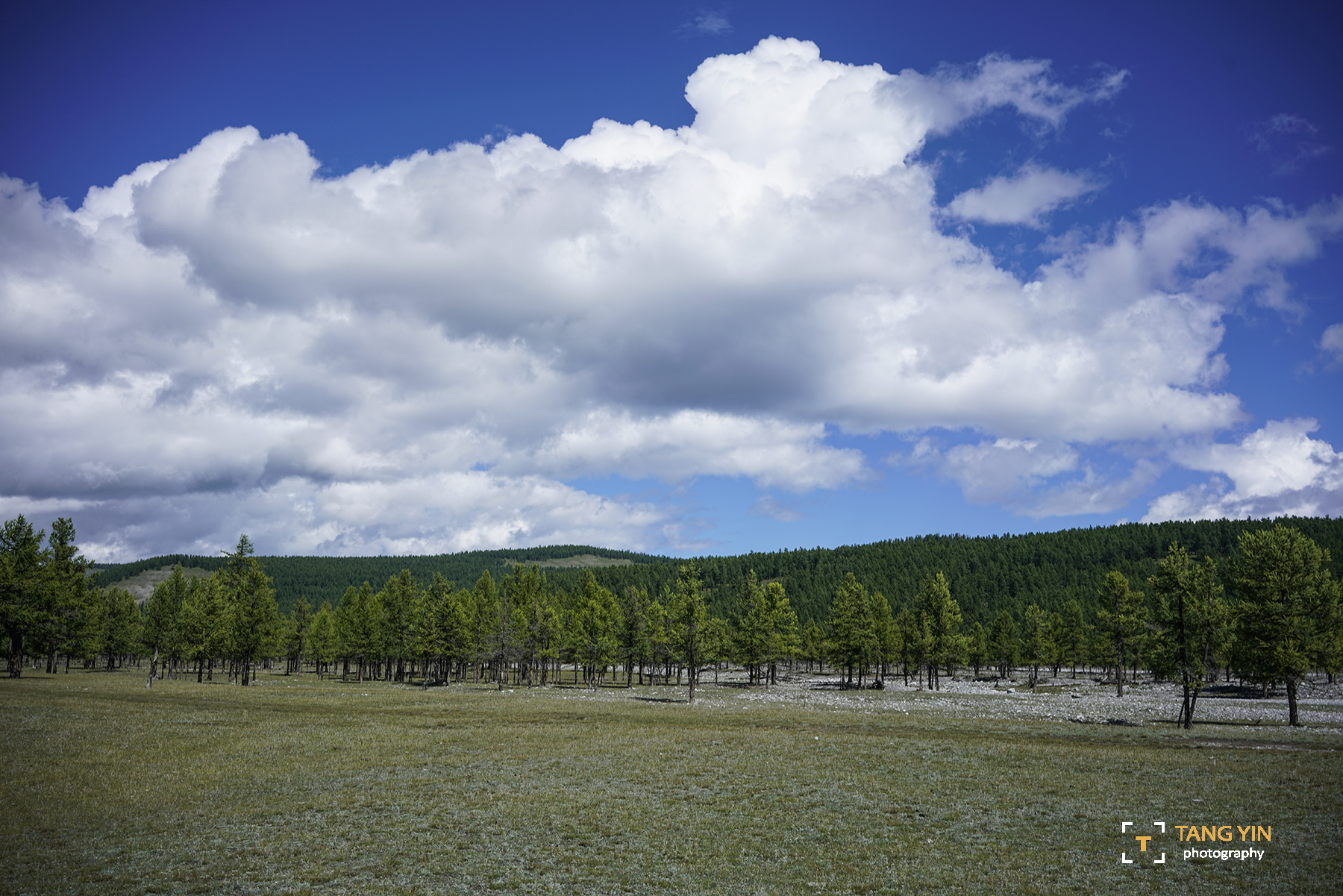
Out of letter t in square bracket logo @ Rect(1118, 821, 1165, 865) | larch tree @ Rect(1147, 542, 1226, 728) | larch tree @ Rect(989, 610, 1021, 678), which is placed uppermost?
larch tree @ Rect(1147, 542, 1226, 728)

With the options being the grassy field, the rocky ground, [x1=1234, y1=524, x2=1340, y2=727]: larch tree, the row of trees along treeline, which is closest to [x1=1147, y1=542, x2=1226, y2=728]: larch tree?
the row of trees along treeline

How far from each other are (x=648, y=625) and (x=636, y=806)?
8252 centimetres

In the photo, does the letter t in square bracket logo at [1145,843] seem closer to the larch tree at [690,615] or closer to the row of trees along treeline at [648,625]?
the row of trees along treeline at [648,625]

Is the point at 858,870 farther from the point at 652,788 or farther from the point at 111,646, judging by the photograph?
the point at 111,646

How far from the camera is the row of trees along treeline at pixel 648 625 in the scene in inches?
2003

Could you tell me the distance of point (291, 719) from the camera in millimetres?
45281

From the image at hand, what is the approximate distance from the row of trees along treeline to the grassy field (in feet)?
Answer: 38.9

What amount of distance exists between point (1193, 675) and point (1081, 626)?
302 feet

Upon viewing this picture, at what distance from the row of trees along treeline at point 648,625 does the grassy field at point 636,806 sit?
1187 cm

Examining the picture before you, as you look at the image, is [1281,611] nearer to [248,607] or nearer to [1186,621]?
[1186,621]

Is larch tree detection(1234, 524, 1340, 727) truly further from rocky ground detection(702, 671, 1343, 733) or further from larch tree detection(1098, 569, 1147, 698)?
larch tree detection(1098, 569, 1147, 698)

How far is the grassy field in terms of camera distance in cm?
1634

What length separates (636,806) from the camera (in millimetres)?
23297

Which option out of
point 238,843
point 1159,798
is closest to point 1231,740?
point 1159,798
